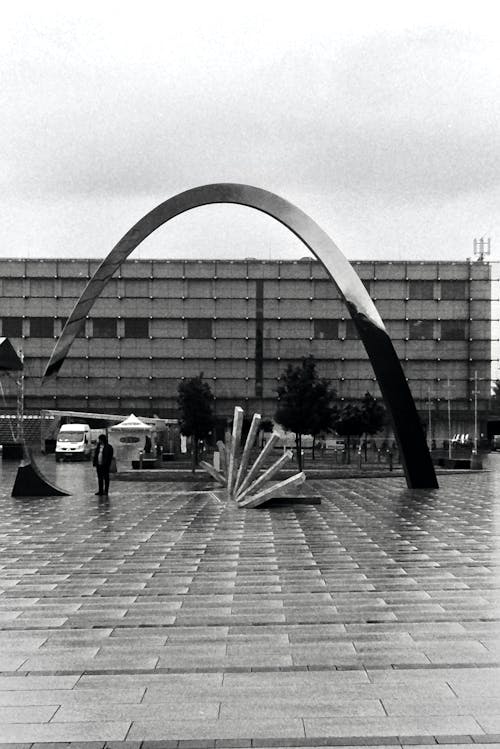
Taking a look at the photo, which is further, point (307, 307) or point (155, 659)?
point (307, 307)

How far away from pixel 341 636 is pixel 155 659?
163 centimetres

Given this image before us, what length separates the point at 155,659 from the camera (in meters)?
7.09

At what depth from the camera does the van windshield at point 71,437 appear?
53.8 meters

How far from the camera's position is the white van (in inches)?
2094

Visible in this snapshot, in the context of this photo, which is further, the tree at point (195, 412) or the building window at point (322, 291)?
the building window at point (322, 291)

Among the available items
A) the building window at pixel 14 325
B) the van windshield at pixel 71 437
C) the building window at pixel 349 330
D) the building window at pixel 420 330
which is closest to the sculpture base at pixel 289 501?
the van windshield at pixel 71 437

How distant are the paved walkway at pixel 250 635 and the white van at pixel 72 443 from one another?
3754 cm

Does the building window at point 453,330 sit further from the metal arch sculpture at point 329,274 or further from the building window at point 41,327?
the metal arch sculpture at point 329,274

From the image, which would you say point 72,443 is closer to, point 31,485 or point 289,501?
point 31,485

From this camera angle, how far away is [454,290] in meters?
84.8

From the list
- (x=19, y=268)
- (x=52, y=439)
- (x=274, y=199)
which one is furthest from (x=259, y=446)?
(x=274, y=199)

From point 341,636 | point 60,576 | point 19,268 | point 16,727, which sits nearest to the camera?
point 16,727

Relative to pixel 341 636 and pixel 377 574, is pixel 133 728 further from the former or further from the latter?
pixel 377 574

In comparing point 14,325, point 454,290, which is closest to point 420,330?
point 454,290
